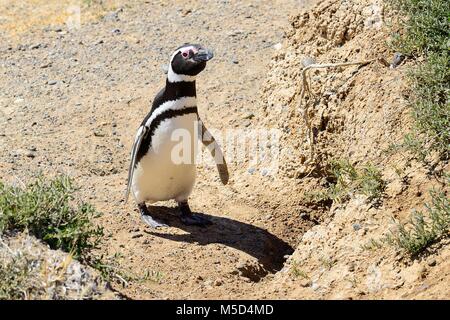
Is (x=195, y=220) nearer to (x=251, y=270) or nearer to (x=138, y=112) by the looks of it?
(x=251, y=270)

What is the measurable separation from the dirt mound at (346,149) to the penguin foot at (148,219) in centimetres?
110

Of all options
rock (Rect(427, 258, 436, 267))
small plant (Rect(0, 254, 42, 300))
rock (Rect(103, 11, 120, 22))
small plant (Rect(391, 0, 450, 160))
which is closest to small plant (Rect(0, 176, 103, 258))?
small plant (Rect(0, 254, 42, 300))

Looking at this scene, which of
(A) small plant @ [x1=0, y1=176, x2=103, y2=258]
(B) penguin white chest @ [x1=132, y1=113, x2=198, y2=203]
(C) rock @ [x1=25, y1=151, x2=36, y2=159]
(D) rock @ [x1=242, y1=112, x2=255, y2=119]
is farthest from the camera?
(D) rock @ [x1=242, y1=112, x2=255, y2=119]

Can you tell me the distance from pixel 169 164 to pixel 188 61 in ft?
2.74

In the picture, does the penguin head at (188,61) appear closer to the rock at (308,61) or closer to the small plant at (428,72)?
the rock at (308,61)

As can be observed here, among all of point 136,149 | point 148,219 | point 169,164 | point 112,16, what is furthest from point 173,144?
point 112,16

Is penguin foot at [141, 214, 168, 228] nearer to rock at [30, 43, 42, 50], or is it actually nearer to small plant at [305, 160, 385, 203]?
small plant at [305, 160, 385, 203]

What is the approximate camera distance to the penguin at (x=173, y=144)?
19.6ft

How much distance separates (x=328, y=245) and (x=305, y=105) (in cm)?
159

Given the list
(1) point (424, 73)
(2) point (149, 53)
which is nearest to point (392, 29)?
(1) point (424, 73)

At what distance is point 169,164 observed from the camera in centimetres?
624

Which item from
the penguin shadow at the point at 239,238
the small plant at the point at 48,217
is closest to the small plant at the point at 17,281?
the small plant at the point at 48,217

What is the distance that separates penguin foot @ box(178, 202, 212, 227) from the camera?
20.6 feet
